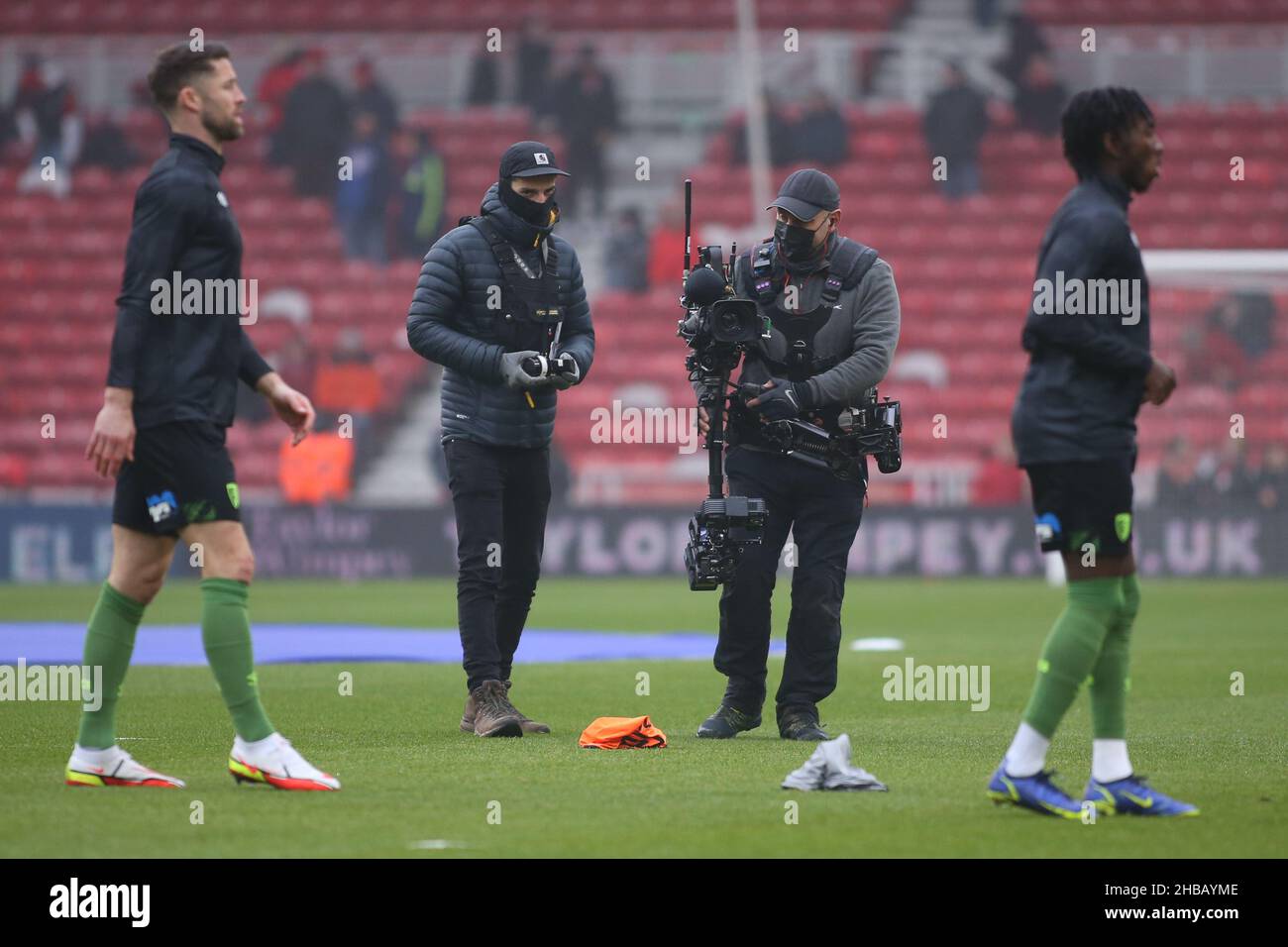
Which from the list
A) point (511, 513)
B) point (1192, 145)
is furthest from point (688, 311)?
point (1192, 145)

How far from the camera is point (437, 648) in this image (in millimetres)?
14117

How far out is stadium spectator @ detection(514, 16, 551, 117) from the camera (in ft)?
98.3

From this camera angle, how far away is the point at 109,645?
684 centimetres

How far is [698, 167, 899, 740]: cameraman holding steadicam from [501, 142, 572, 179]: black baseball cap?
37.4 inches

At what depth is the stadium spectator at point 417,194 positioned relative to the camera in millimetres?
27844

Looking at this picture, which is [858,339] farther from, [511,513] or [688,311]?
[511,513]

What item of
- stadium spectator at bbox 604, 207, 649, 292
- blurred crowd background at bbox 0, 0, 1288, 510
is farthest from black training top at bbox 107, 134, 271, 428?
stadium spectator at bbox 604, 207, 649, 292

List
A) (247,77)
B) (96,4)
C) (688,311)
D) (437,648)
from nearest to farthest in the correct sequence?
(688,311)
(437,648)
(247,77)
(96,4)

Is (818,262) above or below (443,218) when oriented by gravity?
below

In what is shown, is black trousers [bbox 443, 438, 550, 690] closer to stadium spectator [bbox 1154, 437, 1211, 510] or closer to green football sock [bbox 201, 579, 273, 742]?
green football sock [bbox 201, 579, 273, 742]

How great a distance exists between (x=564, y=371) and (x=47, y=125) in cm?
2354

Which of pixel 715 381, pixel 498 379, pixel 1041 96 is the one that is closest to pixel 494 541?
pixel 498 379

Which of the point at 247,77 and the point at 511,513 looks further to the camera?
the point at 247,77
